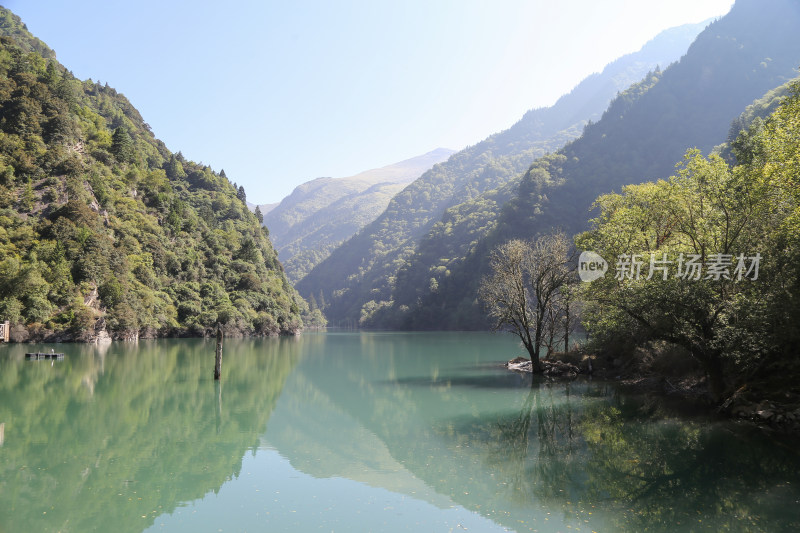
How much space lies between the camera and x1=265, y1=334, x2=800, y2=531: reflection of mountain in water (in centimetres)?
1005

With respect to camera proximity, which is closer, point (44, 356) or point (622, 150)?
point (44, 356)

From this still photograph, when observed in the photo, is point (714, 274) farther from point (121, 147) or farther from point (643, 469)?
point (121, 147)

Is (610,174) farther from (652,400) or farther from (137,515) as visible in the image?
(137,515)

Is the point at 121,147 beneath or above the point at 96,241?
above

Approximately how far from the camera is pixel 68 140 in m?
72.9

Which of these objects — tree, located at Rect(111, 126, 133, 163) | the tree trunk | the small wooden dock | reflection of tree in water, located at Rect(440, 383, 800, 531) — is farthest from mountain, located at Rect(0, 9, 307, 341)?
the tree trunk

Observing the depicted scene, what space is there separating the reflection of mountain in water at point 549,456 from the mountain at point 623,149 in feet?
328

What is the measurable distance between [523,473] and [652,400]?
45.5 feet

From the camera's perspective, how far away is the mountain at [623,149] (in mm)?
127188

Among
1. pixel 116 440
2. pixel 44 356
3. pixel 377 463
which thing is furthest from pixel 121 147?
pixel 377 463

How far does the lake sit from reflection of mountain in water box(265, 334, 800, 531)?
63mm

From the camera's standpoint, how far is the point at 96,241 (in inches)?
2430

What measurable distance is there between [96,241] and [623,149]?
419 ft

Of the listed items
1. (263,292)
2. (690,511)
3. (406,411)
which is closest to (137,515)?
(690,511)
